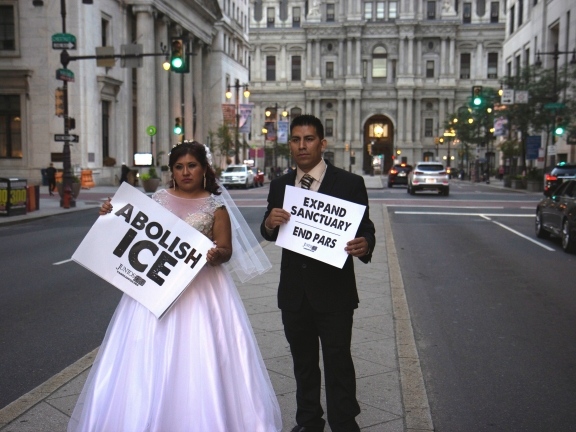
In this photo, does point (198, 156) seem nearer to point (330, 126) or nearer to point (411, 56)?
point (411, 56)

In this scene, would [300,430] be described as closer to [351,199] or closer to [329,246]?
[329,246]

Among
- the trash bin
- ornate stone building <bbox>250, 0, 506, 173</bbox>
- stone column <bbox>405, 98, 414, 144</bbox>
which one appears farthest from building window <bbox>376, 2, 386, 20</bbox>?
the trash bin

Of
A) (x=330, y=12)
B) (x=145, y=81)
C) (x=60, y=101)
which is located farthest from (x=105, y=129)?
(x=330, y=12)

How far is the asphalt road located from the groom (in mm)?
1036

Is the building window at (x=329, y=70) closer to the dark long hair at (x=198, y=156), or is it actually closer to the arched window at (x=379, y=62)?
the arched window at (x=379, y=62)

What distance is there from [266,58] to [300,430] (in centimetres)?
11152

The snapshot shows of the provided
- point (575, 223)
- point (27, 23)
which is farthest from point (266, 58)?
point (575, 223)

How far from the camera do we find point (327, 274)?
4.45 meters

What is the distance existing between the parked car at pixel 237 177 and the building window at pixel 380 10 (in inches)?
2551

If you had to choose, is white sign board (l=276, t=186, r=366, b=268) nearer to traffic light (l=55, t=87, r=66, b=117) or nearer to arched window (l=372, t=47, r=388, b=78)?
traffic light (l=55, t=87, r=66, b=117)

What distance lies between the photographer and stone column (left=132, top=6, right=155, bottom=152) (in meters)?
50.8

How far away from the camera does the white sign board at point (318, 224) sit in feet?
14.4

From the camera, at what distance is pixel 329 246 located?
436cm

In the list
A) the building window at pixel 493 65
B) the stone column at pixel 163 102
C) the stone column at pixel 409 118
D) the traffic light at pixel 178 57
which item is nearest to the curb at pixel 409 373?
the traffic light at pixel 178 57
